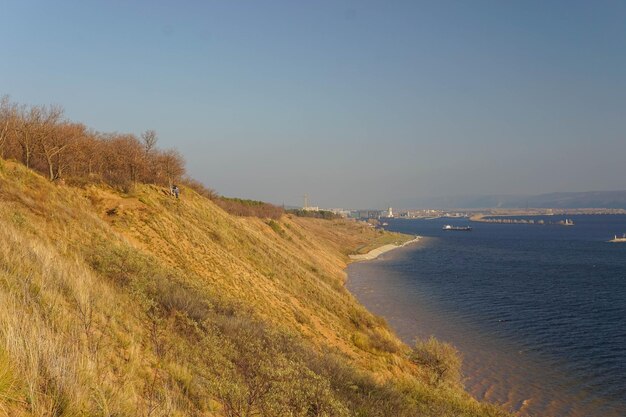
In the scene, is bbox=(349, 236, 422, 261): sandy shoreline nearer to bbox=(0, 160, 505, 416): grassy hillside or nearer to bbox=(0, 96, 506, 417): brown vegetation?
bbox=(0, 96, 506, 417): brown vegetation

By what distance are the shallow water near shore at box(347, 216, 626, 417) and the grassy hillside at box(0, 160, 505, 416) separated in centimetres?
585

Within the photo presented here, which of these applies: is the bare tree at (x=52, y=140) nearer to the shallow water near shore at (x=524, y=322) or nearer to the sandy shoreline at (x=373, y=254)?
the shallow water near shore at (x=524, y=322)

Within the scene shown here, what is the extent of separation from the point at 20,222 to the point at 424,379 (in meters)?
18.4

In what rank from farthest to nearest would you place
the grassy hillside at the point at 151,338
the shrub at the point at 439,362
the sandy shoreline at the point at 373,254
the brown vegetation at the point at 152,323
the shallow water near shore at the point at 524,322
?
the sandy shoreline at the point at 373,254 → the shallow water near shore at the point at 524,322 → the shrub at the point at 439,362 → the brown vegetation at the point at 152,323 → the grassy hillside at the point at 151,338

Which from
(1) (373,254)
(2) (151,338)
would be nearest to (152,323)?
(2) (151,338)

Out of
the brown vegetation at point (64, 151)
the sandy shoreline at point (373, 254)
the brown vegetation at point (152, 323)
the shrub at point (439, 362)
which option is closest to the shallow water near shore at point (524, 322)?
the shrub at point (439, 362)

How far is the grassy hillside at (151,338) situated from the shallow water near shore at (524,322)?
5.85 m

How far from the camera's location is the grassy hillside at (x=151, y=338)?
4.96 meters

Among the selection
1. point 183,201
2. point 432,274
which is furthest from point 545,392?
point 432,274

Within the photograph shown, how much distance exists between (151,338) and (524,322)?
3576cm

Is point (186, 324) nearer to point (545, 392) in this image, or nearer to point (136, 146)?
point (545, 392)

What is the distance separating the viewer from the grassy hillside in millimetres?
4965

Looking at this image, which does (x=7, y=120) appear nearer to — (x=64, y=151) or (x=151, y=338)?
(x=64, y=151)

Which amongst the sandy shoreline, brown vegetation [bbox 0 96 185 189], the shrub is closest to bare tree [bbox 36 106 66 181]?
brown vegetation [bbox 0 96 185 189]
